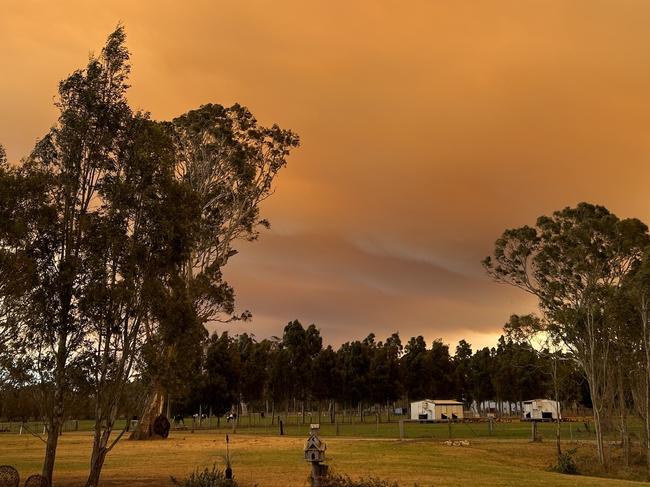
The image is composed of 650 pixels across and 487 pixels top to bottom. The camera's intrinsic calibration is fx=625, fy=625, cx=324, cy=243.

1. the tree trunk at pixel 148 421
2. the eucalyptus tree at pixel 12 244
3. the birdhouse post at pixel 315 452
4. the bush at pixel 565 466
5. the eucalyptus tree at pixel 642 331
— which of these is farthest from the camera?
the tree trunk at pixel 148 421

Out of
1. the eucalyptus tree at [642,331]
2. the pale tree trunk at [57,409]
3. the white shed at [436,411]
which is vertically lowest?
the white shed at [436,411]

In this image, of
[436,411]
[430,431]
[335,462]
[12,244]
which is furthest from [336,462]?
[436,411]

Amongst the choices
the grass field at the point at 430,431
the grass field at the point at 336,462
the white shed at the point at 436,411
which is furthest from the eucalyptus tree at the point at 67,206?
the white shed at the point at 436,411

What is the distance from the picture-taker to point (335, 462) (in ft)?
104

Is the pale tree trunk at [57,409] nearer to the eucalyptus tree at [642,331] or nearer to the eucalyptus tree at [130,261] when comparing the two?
the eucalyptus tree at [130,261]

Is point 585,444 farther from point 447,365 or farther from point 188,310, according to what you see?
point 447,365

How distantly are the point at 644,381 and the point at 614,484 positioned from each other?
20692 millimetres

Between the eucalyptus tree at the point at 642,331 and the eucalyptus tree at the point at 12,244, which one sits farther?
the eucalyptus tree at the point at 642,331

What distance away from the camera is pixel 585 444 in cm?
5228

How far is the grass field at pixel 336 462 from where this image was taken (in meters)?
25.8

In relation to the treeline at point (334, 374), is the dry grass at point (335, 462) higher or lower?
lower

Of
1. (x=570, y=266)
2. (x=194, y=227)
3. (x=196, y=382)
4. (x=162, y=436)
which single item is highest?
(x=570, y=266)

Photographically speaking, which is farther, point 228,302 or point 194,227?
point 228,302

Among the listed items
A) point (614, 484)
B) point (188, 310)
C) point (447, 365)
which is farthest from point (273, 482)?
point (447, 365)
